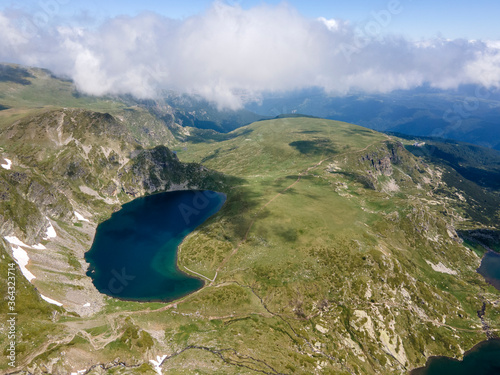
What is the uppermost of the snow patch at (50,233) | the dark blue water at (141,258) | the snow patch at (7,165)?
the snow patch at (7,165)

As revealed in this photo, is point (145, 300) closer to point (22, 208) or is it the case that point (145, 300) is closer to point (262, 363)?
point (262, 363)

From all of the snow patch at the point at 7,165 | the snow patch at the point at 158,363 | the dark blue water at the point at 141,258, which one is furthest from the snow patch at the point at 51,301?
the snow patch at the point at 7,165

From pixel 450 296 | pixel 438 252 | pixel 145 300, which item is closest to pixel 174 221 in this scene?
pixel 145 300

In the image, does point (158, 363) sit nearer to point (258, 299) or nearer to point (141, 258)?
point (258, 299)

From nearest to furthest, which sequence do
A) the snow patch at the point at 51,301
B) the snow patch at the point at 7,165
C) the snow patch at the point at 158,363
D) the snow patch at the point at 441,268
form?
the snow patch at the point at 158,363 → the snow patch at the point at 51,301 → the snow patch at the point at 7,165 → the snow patch at the point at 441,268

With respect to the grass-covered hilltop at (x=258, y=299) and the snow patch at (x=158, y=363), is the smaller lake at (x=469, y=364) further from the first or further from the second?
the snow patch at (x=158, y=363)
